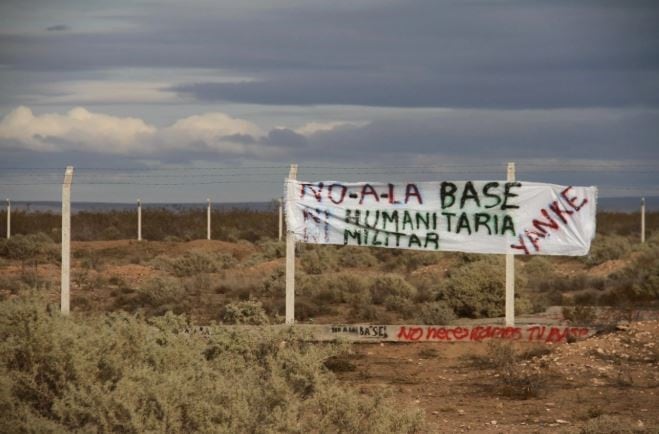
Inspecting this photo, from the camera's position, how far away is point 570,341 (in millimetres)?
16781

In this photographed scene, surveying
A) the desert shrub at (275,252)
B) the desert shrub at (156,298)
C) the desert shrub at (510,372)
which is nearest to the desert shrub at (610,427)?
the desert shrub at (510,372)

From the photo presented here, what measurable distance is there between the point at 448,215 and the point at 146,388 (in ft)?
32.4

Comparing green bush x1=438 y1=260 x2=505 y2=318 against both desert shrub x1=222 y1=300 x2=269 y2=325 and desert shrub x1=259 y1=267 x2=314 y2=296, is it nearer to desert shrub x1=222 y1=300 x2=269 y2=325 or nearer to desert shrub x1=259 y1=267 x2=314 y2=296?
desert shrub x1=222 y1=300 x2=269 y2=325

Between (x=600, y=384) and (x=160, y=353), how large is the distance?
258 inches

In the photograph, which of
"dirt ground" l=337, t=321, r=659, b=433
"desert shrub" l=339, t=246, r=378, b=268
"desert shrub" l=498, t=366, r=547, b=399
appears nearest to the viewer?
"dirt ground" l=337, t=321, r=659, b=433

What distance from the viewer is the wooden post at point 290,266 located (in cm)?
1717

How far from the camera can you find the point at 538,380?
13805 mm

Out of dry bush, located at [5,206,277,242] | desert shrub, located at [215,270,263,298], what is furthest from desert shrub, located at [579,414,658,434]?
dry bush, located at [5,206,277,242]

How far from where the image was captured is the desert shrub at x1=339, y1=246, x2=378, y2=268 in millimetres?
36562

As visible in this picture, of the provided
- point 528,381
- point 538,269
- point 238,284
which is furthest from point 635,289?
point 528,381

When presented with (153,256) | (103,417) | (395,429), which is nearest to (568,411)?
(395,429)

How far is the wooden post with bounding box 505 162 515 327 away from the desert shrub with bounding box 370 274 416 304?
6.93 metres

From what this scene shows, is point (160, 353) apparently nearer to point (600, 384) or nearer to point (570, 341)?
point (600, 384)

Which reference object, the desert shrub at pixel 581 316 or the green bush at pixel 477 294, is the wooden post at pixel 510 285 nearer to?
the desert shrub at pixel 581 316
